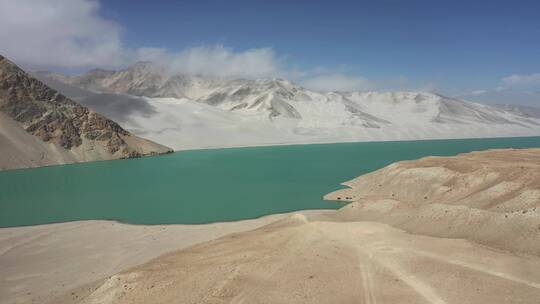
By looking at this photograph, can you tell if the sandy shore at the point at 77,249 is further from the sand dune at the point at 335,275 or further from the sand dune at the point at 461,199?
the sand dune at the point at 461,199

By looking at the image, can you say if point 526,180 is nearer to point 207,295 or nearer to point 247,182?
point 207,295

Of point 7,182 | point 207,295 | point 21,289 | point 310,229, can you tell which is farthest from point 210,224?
point 7,182

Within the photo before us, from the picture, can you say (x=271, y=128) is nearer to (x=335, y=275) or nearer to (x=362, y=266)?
(x=362, y=266)

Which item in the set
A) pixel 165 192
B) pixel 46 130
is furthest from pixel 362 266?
pixel 46 130

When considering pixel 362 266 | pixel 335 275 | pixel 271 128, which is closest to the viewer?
pixel 335 275

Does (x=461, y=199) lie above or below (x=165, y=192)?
below

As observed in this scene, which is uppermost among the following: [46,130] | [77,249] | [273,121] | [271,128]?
[273,121]

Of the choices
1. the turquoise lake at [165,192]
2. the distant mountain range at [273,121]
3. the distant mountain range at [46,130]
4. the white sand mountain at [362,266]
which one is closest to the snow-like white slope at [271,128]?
the distant mountain range at [273,121]
